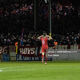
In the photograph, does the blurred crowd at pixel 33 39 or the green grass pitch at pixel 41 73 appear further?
the blurred crowd at pixel 33 39

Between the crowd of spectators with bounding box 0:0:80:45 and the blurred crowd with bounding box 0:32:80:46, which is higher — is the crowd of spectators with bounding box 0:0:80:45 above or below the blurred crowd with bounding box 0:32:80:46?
above

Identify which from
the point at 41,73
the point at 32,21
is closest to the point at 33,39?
the point at 32,21

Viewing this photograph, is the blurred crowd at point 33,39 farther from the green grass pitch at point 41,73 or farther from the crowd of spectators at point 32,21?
the green grass pitch at point 41,73

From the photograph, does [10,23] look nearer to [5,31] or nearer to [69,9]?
[5,31]

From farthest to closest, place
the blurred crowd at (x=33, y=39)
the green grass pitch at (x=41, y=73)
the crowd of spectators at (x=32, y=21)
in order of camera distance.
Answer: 1. the crowd of spectators at (x=32, y=21)
2. the blurred crowd at (x=33, y=39)
3. the green grass pitch at (x=41, y=73)

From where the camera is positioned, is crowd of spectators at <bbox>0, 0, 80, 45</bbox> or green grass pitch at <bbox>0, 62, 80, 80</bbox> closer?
green grass pitch at <bbox>0, 62, 80, 80</bbox>

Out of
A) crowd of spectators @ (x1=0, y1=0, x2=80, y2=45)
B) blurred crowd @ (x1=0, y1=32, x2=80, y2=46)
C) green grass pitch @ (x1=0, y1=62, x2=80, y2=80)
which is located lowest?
green grass pitch @ (x1=0, y1=62, x2=80, y2=80)

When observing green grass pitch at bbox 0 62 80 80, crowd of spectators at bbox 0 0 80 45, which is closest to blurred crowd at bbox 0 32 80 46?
crowd of spectators at bbox 0 0 80 45

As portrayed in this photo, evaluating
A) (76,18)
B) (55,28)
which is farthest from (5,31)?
(76,18)

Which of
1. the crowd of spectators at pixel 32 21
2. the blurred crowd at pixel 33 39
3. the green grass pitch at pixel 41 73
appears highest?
the crowd of spectators at pixel 32 21

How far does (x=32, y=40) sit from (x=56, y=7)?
7.86m

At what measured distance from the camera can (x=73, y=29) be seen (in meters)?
35.2

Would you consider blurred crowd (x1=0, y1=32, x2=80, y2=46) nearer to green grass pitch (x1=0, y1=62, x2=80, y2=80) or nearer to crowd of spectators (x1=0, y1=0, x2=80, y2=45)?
crowd of spectators (x1=0, y1=0, x2=80, y2=45)

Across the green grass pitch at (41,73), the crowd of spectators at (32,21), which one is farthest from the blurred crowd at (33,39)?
the green grass pitch at (41,73)
